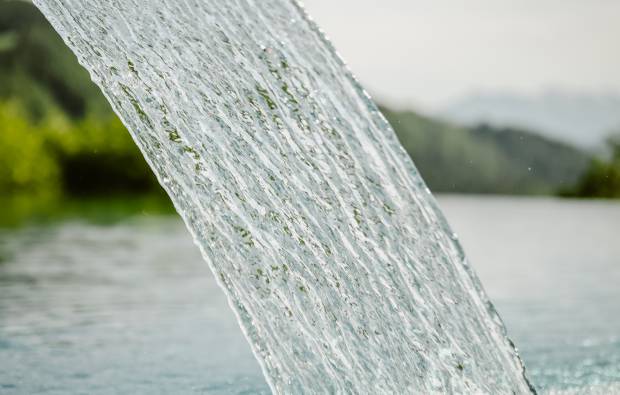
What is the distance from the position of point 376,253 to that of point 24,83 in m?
132

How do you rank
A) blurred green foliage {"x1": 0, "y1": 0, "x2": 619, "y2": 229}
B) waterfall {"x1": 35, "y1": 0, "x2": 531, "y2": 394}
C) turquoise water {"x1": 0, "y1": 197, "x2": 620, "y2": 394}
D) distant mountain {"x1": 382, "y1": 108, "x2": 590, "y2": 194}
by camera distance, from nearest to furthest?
waterfall {"x1": 35, "y1": 0, "x2": 531, "y2": 394} < turquoise water {"x1": 0, "y1": 197, "x2": 620, "y2": 394} < blurred green foliage {"x1": 0, "y1": 0, "x2": 619, "y2": 229} < distant mountain {"x1": 382, "y1": 108, "x2": 590, "y2": 194}

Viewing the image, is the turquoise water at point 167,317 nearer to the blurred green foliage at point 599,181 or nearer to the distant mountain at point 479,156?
the blurred green foliage at point 599,181

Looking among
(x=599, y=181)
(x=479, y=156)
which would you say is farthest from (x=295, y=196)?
(x=479, y=156)

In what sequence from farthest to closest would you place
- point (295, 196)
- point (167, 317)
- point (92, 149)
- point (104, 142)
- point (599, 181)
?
point (599, 181), point (104, 142), point (92, 149), point (167, 317), point (295, 196)

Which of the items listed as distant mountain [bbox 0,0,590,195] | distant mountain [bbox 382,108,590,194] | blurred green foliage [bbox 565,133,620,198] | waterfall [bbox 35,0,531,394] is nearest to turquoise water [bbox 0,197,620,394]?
waterfall [bbox 35,0,531,394]

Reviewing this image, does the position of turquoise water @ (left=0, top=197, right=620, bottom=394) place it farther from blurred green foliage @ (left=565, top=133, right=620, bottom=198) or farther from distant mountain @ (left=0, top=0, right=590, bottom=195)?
blurred green foliage @ (left=565, top=133, right=620, bottom=198)

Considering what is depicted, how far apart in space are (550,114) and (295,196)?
129m

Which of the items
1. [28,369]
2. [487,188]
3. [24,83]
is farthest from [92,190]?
[24,83]

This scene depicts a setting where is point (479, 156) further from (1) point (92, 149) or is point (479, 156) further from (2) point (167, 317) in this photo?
(2) point (167, 317)

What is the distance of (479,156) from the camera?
10106 centimetres

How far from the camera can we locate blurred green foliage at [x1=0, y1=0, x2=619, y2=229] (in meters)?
56.7

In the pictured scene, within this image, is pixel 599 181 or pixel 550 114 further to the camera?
pixel 550 114

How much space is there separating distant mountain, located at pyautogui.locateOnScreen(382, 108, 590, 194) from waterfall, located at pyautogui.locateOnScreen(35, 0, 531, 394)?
84431 millimetres

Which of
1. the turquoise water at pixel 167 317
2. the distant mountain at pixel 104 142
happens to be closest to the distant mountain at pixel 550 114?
the distant mountain at pixel 104 142
